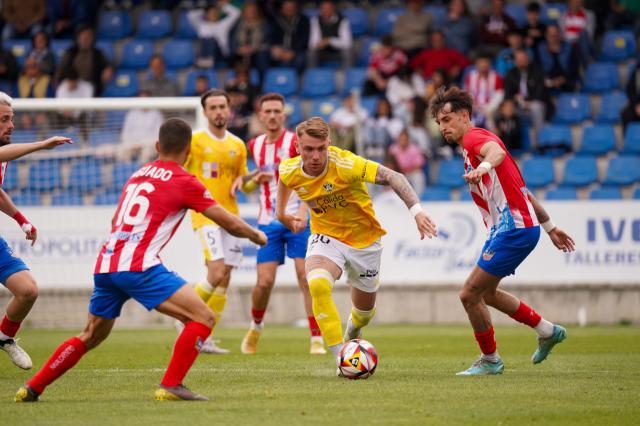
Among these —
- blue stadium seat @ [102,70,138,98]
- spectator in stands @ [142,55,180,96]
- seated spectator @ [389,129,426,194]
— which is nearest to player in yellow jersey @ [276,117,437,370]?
seated spectator @ [389,129,426,194]

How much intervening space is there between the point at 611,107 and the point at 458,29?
3536 millimetres

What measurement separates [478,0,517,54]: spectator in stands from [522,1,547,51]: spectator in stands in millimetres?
323

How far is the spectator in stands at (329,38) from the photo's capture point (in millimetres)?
22625

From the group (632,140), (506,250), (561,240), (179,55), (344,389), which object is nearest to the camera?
(344,389)

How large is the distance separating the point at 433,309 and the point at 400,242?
1.21 metres

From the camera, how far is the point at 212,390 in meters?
8.62

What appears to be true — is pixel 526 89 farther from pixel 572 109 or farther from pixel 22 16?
pixel 22 16

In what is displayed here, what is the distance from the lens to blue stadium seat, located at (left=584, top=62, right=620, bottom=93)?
877 inches

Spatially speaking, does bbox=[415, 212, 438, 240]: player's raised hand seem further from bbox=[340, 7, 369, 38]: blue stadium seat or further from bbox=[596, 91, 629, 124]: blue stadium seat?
bbox=[340, 7, 369, 38]: blue stadium seat

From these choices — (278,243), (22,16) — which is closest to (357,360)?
(278,243)

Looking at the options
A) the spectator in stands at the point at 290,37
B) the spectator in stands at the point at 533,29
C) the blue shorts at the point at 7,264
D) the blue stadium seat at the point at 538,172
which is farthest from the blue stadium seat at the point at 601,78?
the blue shorts at the point at 7,264

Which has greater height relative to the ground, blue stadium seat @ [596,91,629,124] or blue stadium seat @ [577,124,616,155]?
blue stadium seat @ [596,91,629,124]

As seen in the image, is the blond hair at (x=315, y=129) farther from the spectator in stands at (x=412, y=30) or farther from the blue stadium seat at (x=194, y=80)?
the spectator in stands at (x=412, y=30)

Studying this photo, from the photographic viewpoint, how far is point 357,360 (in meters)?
9.14
